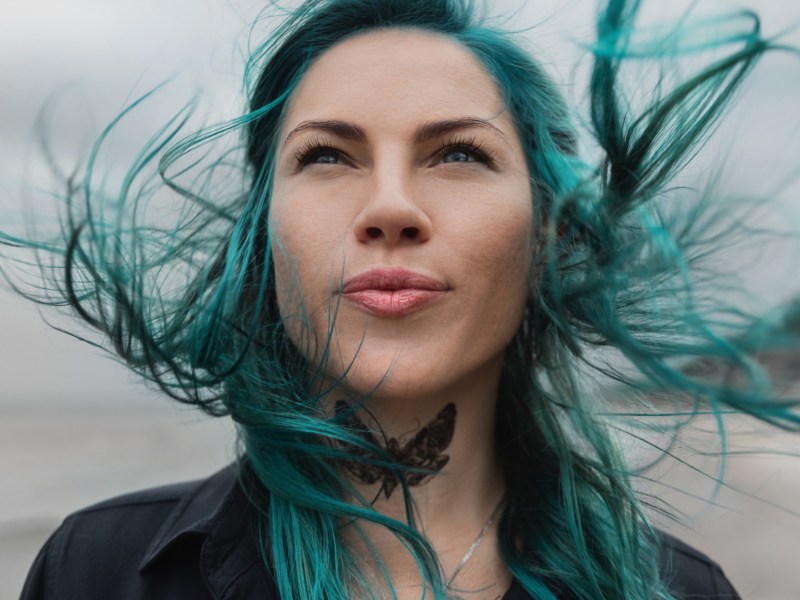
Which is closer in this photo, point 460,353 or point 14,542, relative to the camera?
point 460,353

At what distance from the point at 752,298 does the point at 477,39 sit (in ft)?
2.68

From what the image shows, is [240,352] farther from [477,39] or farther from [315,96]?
[477,39]

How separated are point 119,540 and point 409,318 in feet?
2.75

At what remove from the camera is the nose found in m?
1.53

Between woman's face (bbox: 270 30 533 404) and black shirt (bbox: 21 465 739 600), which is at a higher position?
woman's face (bbox: 270 30 533 404)

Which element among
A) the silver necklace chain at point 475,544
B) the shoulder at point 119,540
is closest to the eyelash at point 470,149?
the silver necklace chain at point 475,544

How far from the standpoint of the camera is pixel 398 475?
66.4 inches

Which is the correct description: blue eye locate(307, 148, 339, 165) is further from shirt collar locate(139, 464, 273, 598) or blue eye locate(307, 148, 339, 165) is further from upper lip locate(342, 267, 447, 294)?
shirt collar locate(139, 464, 273, 598)

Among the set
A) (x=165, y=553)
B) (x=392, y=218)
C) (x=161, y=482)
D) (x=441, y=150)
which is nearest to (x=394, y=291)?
(x=392, y=218)

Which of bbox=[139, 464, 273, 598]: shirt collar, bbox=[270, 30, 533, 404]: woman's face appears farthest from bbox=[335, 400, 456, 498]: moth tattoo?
bbox=[139, 464, 273, 598]: shirt collar

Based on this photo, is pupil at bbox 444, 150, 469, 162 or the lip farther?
pupil at bbox 444, 150, 469, 162

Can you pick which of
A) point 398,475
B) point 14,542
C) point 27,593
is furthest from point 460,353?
point 14,542

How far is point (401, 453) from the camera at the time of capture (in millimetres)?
1693

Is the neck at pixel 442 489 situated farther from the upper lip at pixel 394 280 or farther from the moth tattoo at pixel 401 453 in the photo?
the upper lip at pixel 394 280
